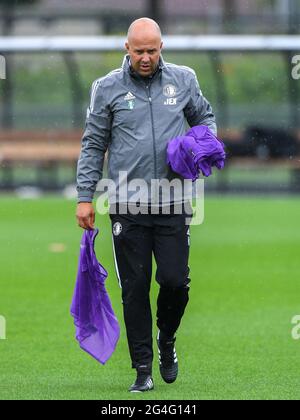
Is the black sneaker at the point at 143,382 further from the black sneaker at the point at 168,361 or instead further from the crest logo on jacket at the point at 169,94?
the crest logo on jacket at the point at 169,94

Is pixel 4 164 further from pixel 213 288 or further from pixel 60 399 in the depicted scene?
pixel 60 399

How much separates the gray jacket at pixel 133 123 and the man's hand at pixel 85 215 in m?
0.05

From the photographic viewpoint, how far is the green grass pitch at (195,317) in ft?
28.6

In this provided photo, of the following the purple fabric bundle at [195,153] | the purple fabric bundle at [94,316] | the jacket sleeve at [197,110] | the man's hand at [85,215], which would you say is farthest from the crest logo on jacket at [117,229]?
the jacket sleeve at [197,110]

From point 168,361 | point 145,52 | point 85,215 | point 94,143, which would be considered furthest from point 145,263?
point 145,52

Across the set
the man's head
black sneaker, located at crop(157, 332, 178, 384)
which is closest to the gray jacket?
the man's head

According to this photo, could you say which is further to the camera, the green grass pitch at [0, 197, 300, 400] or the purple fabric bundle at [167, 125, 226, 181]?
the green grass pitch at [0, 197, 300, 400]

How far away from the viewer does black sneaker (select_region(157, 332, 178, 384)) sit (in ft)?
28.7

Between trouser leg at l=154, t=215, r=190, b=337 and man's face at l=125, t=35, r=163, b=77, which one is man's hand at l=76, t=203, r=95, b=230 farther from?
man's face at l=125, t=35, r=163, b=77

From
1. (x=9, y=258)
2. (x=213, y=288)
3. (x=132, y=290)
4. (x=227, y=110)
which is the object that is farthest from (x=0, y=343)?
(x=227, y=110)

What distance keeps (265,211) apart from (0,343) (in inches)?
552

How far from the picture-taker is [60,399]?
8.17 m

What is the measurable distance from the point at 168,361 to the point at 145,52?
1.93 meters

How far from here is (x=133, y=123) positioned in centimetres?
842
